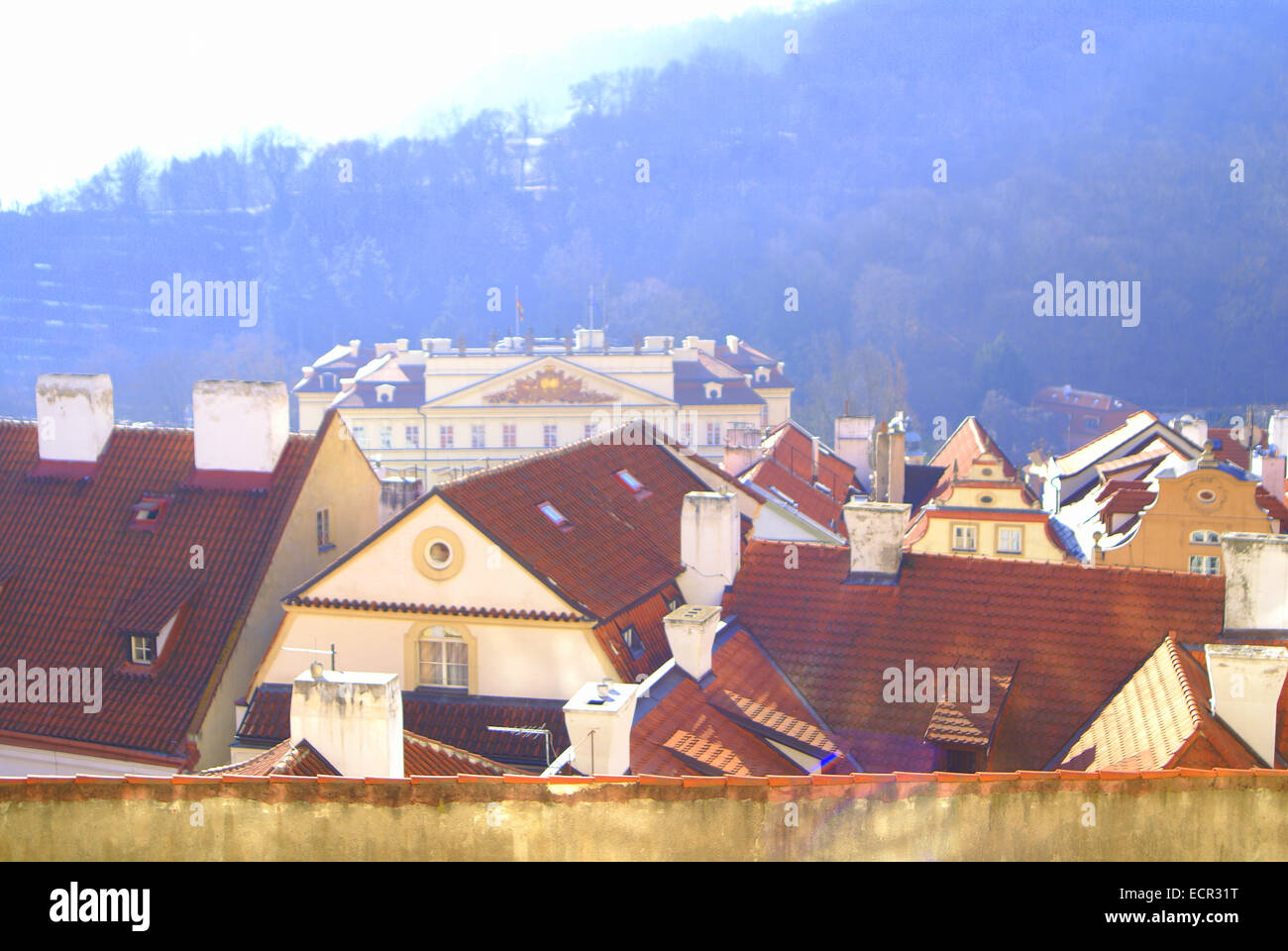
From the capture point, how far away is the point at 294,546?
2264 centimetres

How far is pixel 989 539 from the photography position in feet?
119

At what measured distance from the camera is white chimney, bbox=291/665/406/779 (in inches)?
560

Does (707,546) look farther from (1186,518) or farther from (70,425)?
(1186,518)

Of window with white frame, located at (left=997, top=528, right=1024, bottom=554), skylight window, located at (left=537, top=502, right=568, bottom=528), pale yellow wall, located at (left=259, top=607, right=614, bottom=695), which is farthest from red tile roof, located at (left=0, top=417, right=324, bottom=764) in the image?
window with white frame, located at (left=997, top=528, right=1024, bottom=554)

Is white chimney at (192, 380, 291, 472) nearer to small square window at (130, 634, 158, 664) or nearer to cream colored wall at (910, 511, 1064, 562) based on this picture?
small square window at (130, 634, 158, 664)

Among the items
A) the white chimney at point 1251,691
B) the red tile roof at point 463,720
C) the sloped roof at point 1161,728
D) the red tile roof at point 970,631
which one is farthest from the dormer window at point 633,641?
the white chimney at point 1251,691

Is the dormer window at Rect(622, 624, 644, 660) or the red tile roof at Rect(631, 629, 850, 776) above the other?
the dormer window at Rect(622, 624, 644, 660)

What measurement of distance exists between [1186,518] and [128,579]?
23255mm

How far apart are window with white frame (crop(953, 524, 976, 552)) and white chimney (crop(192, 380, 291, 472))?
18.6 meters

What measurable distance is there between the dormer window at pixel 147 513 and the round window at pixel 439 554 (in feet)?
17.7

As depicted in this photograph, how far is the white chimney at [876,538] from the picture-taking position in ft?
67.5

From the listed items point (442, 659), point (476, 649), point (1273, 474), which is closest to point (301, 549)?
point (442, 659)
